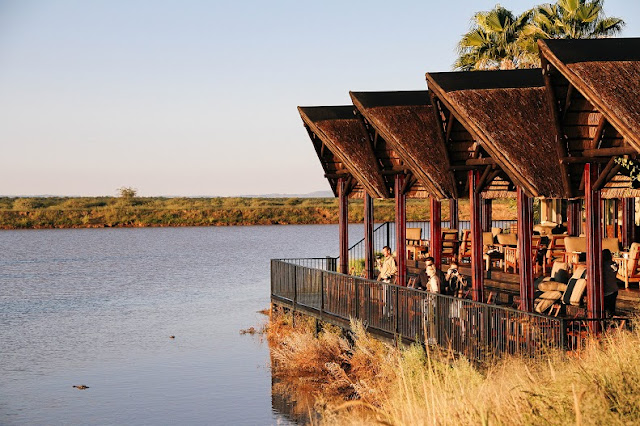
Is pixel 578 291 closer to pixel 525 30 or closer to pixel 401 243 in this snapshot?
pixel 401 243

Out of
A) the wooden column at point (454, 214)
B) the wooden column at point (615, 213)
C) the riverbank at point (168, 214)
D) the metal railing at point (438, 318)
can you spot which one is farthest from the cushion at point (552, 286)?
the riverbank at point (168, 214)

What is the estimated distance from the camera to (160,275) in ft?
188

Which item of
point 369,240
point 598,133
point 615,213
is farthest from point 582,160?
point 615,213

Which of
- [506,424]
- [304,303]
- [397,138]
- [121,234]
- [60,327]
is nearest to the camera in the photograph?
[506,424]

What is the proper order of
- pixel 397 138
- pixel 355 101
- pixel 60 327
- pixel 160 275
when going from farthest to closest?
pixel 160 275 < pixel 60 327 < pixel 355 101 < pixel 397 138

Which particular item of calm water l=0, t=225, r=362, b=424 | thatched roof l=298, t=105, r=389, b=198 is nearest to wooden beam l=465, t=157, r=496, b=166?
thatched roof l=298, t=105, r=389, b=198

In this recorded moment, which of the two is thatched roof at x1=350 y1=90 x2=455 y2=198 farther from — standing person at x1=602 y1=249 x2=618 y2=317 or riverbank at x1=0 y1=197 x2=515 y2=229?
riverbank at x1=0 y1=197 x2=515 y2=229

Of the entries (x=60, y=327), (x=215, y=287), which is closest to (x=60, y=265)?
(x=215, y=287)

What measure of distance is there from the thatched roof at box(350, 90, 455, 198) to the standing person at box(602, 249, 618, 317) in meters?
4.37

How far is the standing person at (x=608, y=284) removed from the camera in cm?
1580

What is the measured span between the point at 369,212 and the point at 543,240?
463 cm

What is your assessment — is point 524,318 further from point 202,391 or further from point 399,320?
point 202,391

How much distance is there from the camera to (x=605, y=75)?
47.3ft

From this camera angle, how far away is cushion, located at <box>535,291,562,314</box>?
18000mm
